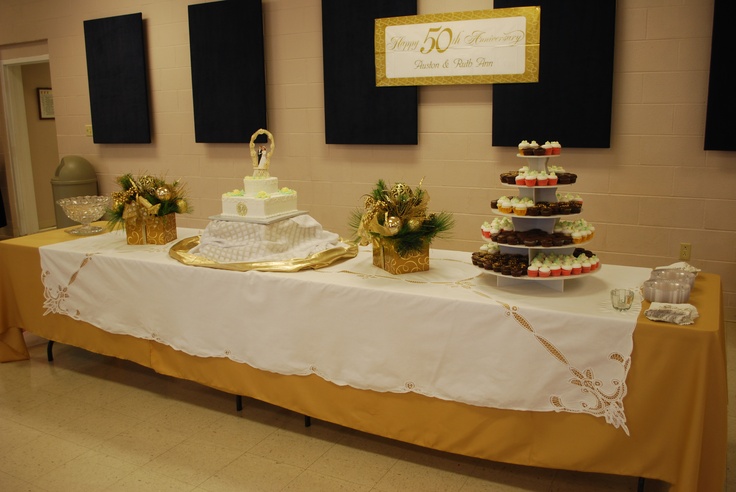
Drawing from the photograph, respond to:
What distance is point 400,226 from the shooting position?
2.41m

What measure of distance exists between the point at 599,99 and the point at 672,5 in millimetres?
657

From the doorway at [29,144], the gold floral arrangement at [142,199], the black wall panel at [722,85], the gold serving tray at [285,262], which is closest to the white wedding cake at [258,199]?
the gold serving tray at [285,262]

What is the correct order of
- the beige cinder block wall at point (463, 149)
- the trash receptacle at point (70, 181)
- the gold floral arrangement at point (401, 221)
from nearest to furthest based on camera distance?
the gold floral arrangement at point (401, 221), the beige cinder block wall at point (463, 149), the trash receptacle at point (70, 181)

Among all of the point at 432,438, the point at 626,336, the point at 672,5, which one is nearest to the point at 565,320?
the point at 626,336

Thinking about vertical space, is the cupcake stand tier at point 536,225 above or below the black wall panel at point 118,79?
below

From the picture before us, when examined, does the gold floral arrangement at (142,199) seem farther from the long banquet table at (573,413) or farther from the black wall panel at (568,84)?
the black wall panel at (568,84)

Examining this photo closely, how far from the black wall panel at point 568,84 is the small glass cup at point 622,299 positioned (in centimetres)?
219

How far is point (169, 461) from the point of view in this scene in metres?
2.50

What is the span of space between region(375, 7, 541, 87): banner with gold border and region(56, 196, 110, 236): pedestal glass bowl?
2.14m

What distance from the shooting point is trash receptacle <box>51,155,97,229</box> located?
5.99 metres

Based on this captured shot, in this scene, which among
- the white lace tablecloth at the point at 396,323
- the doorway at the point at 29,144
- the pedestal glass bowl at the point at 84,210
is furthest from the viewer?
the doorway at the point at 29,144

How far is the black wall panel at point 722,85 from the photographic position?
3.57 m

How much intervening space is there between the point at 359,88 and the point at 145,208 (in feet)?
6.87

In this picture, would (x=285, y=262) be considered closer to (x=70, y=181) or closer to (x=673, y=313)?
(x=673, y=313)
